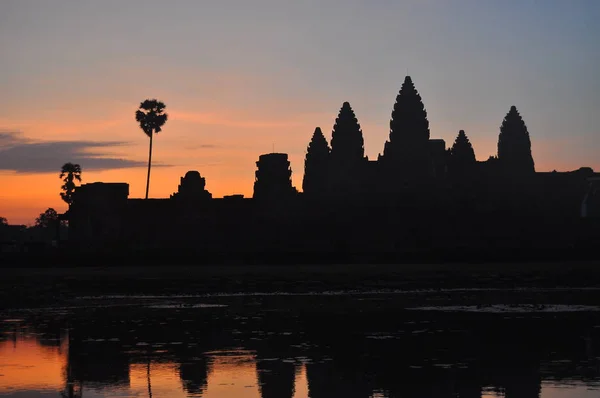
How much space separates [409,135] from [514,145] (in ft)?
60.6

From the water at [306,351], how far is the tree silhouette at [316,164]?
314 feet

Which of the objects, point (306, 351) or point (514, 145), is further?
point (514, 145)

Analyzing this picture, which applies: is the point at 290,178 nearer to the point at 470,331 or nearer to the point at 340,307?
the point at 340,307

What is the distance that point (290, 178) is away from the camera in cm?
12638

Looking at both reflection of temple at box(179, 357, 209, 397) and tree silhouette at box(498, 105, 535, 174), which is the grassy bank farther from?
tree silhouette at box(498, 105, 535, 174)

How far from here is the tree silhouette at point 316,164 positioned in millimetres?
130625

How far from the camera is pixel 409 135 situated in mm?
125688

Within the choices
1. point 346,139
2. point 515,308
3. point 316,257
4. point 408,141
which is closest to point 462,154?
point 408,141

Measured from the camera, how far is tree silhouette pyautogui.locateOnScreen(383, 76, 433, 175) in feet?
411

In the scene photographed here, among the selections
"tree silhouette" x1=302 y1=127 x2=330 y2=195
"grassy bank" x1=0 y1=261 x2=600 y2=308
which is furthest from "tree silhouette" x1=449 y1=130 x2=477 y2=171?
"grassy bank" x1=0 y1=261 x2=600 y2=308

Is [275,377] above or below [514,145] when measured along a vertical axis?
below

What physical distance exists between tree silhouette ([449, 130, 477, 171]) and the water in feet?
324

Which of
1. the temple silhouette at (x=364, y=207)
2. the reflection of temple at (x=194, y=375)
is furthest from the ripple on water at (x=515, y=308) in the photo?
the temple silhouette at (x=364, y=207)

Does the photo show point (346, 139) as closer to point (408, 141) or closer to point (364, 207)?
point (408, 141)
